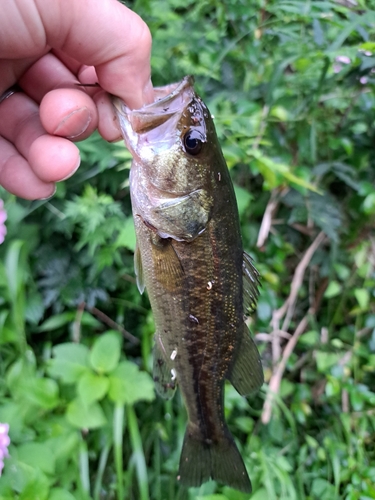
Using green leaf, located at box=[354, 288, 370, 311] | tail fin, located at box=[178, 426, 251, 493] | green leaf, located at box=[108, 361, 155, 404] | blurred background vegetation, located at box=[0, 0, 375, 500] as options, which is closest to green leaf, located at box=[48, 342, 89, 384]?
blurred background vegetation, located at box=[0, 0, 375, 500]

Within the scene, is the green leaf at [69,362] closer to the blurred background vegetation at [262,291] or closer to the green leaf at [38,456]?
the blurred background vegetation at [262,291]

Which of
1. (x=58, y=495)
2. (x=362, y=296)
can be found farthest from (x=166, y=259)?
(x=362, y=296)

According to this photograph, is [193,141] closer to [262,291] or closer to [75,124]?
[75,124]

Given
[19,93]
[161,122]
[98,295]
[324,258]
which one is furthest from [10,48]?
[324,258]

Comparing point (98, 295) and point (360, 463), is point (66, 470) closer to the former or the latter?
point (98, 295)

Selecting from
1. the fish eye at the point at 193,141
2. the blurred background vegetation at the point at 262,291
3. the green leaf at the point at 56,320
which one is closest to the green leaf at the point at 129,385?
the blurred background vegetation at the point at 262,291

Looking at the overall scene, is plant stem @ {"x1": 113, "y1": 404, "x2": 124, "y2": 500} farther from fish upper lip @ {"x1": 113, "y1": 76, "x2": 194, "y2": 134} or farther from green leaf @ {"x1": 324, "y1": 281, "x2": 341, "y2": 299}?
green leaf @ {"x1": 324, "y1": 281, "x2": 341, "y2": 299}
